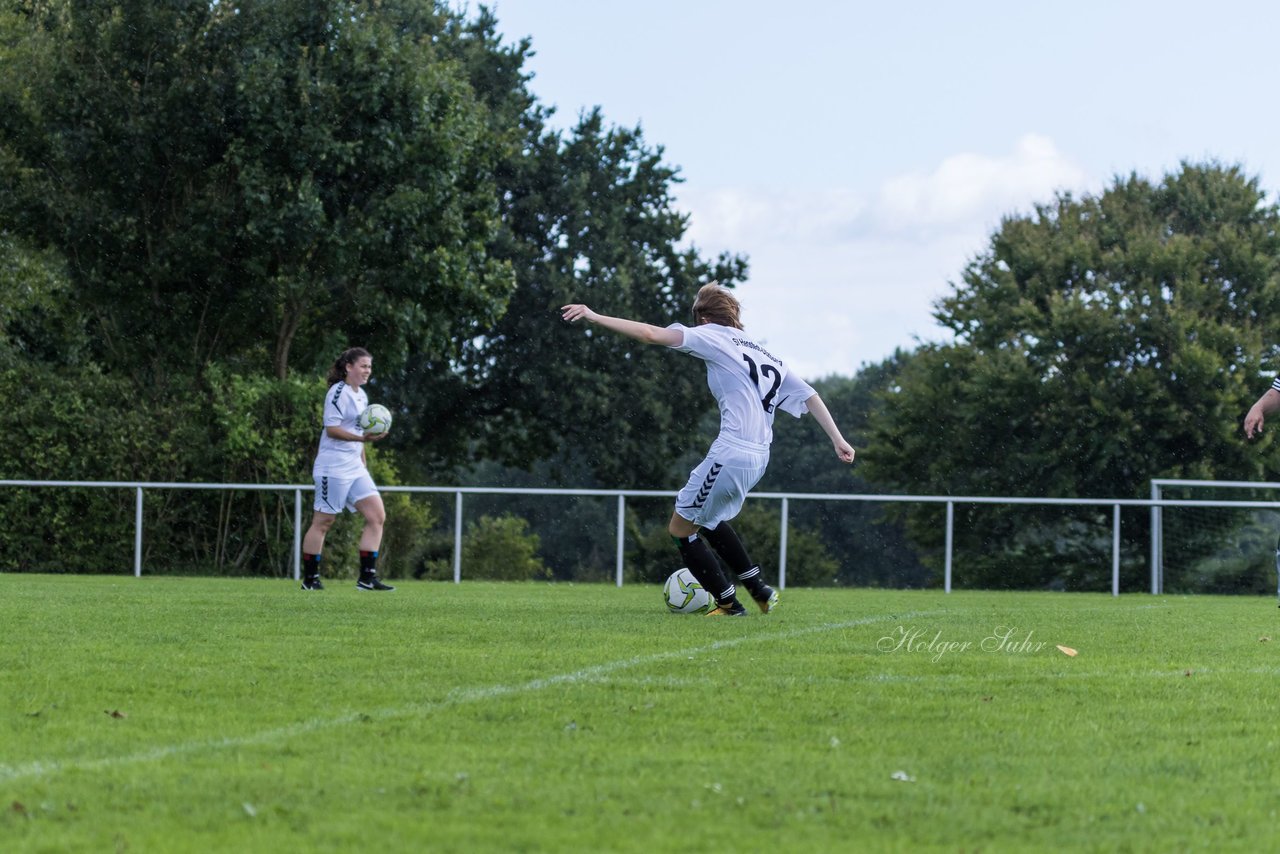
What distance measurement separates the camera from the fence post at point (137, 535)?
1844cm

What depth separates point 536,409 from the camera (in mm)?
38938

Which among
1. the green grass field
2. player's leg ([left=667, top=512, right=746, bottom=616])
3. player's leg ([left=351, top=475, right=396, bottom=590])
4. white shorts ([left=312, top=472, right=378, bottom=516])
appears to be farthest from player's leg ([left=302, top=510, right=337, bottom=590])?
player's leg ([left=667, top=512, right=746, bottom=616])

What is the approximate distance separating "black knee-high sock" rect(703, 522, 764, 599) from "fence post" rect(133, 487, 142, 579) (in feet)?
34.4

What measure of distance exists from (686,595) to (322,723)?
5587 millimetres

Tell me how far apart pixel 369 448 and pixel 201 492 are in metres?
2.13

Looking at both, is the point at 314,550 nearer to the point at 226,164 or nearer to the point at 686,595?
the point at 686,595

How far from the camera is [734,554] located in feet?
31.7

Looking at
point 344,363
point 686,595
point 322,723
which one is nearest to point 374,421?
point 344,363

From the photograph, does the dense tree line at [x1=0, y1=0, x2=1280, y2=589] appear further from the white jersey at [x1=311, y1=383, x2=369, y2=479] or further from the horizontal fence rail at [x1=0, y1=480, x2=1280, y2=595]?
the white jersey at [x1=311, y1=383, x2=369, y2=479]

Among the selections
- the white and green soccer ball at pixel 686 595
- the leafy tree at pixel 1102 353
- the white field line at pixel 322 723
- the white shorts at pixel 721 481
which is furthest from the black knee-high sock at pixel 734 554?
the leafy tree at pixel 1102 353

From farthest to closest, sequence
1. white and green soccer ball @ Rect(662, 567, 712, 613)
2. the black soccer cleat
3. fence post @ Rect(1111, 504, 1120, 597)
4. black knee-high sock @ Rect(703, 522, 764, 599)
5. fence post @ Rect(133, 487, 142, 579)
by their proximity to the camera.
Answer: fence post @ Rect(1111, 504, 1120, 597), fence post @ Rect(133, 487, 142, 579), the black soccer cleat, white and green soccer ball @ Rect(662, 567, 712, 613), black knee-high sock @ Rect(703, 522, 764, 599)

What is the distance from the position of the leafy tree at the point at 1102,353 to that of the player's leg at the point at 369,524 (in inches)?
971

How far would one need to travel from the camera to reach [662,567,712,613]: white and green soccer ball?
10195 mm

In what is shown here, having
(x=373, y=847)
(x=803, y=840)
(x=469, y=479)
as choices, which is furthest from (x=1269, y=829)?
(x=469, y=479)
